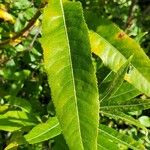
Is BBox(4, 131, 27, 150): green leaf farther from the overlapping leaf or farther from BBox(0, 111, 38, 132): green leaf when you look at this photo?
the overlapping leaf

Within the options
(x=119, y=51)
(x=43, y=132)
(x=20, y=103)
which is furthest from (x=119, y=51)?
(x=20, y=103)

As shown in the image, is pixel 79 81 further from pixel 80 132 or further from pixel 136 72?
pixel 136 72

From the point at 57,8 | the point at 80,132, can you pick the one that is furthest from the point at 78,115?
the point at 57,8

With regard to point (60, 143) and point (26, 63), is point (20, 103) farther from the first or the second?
point (60, 143)

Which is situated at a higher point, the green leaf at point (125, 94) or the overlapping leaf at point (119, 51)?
the overlapping leaf at point (119, 51)

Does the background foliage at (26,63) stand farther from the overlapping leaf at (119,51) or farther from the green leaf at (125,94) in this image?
the overlapping leaf at (119,51)

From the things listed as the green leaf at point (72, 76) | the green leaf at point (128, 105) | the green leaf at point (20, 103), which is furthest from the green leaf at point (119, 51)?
the green leaf at point (20, 103)
